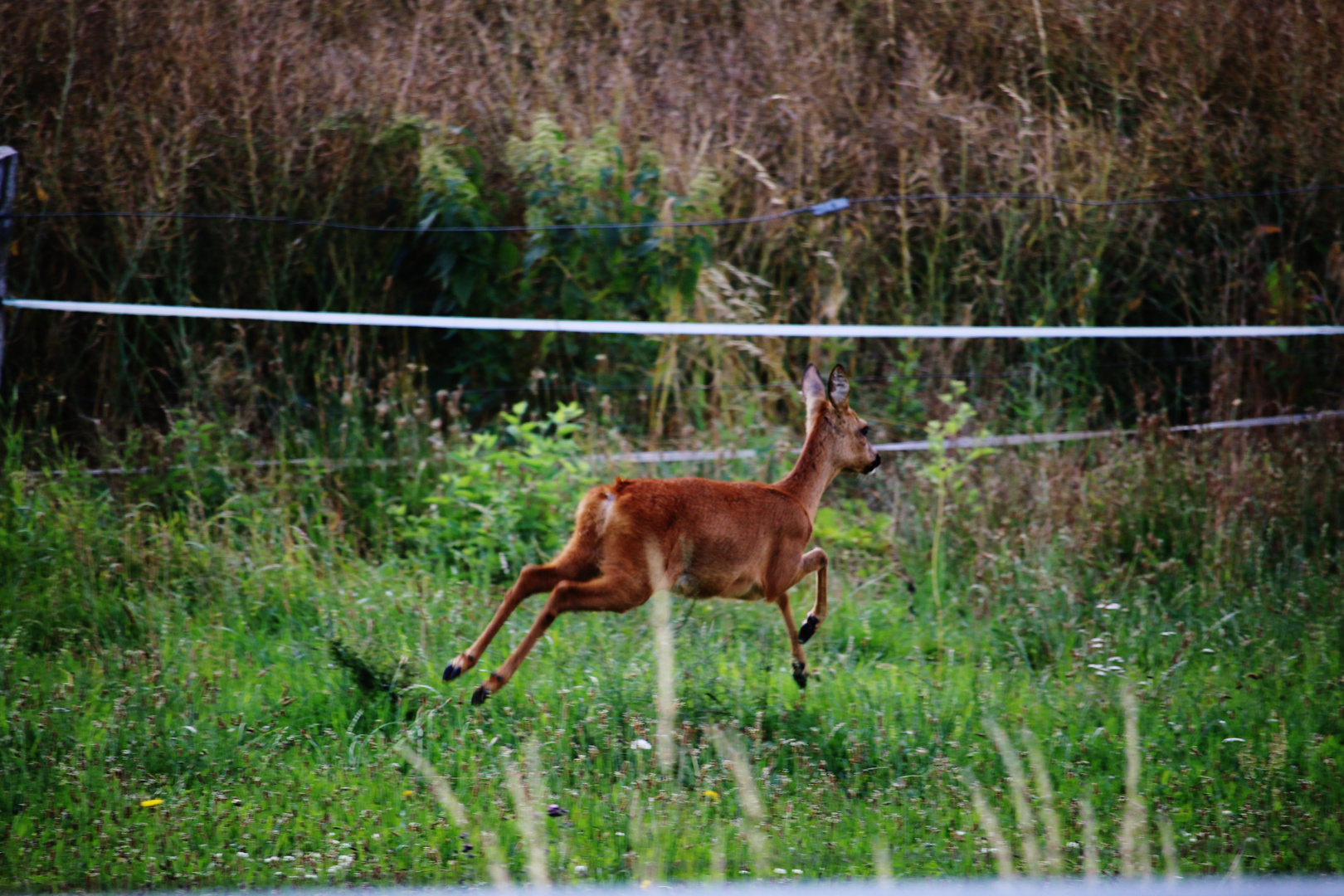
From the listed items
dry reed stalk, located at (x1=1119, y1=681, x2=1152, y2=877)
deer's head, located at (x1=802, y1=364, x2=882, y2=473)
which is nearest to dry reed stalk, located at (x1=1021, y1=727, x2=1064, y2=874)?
dry reed stalk, located at (x1=1119, y1=681, x2=1152, y2=877)

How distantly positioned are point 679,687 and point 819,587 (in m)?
0.70

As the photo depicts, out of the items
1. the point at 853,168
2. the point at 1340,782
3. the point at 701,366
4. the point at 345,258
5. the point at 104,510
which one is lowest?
the point at 1340,782

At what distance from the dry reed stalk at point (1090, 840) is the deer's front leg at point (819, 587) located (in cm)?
117

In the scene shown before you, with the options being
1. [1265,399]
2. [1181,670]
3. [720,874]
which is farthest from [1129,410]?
[720,874]

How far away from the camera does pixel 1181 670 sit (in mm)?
5277

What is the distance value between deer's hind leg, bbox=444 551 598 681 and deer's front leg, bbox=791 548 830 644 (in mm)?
938

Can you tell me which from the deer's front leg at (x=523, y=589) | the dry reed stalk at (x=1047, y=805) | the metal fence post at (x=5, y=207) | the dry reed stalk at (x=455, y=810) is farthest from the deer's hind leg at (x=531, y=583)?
the metal fence post at (x=5, y=207)

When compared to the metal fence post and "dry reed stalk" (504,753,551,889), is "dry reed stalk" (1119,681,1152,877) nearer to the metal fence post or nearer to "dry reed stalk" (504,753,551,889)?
"dry reed stalk" (504,753,551,889)

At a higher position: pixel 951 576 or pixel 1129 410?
pixel 1129 410

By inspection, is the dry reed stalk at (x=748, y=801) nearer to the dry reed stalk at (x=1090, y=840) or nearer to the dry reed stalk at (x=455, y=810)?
the dry reed stalk at (x=455, y=810)

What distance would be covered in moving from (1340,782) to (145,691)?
4.43 meters

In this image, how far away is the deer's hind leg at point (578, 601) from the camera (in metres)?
4.10

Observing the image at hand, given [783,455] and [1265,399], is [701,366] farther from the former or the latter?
[1265,399]

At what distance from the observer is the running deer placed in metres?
4.15
